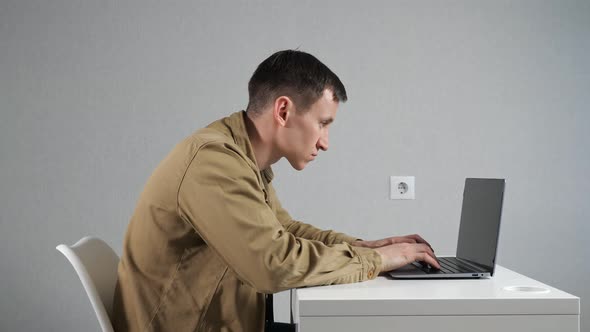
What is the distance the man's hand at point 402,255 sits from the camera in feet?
4.37

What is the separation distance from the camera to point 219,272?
133cm

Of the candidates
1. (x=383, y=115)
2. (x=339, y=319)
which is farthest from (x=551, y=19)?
(x=339, y=319)

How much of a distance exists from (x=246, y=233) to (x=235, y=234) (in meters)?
0.02

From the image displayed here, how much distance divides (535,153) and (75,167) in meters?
1.95

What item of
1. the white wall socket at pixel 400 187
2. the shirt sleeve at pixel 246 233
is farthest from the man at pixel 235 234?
the white wall socket at pixel 400 187

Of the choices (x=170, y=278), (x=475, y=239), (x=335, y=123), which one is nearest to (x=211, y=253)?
(x=170, y=278)

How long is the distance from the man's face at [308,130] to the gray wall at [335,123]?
3.65 ft

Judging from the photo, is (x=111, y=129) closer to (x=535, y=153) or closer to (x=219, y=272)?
(x=219, y=272)

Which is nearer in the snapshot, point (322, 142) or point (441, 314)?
point (441, 314)

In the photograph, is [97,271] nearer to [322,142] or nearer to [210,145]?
[210,145]

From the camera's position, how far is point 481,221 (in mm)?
1504

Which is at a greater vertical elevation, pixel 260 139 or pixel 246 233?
pixel 260 139

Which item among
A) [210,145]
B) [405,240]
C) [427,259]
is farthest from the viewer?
[405,240]

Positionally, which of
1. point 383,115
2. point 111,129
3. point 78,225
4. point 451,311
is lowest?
point 78,225
